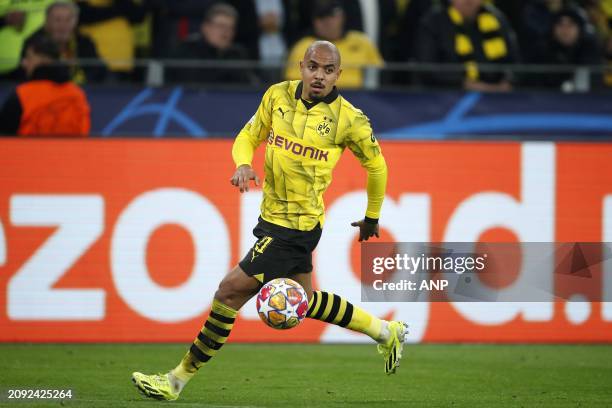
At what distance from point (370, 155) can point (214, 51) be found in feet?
18.0

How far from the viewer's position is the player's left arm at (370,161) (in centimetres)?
819

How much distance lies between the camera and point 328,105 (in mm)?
8172

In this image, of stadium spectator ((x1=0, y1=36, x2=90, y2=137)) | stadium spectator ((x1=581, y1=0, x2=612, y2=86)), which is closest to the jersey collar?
stadium spectator ((x1=0, y1=36, x2=90, y2=137))

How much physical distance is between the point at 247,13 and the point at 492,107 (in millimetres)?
2948

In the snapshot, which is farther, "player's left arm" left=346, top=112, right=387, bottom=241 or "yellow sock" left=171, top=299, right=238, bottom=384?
"player's left arm" left=346, top=112, right=387, bottom=241

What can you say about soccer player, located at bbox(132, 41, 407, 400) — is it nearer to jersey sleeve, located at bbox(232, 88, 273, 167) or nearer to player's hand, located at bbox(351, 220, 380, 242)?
jersey sleeve, located at bbox(232, 88, 273, 167)

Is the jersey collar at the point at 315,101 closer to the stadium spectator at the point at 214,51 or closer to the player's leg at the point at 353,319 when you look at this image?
the player's leg at the point at 353,319

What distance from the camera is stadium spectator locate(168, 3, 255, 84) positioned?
13.2 m

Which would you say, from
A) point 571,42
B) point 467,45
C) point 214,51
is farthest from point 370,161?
point 571,42

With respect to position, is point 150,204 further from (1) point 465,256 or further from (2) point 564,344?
(2) point 564,344

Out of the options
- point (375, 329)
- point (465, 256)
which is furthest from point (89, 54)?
point (375, 329)

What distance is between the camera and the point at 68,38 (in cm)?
1291

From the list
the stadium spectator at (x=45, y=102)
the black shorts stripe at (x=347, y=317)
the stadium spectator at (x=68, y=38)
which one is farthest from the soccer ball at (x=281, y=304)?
the stadium spectator at (x=68, y=38)

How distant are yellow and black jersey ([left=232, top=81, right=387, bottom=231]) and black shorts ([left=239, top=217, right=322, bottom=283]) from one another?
0.06 m
